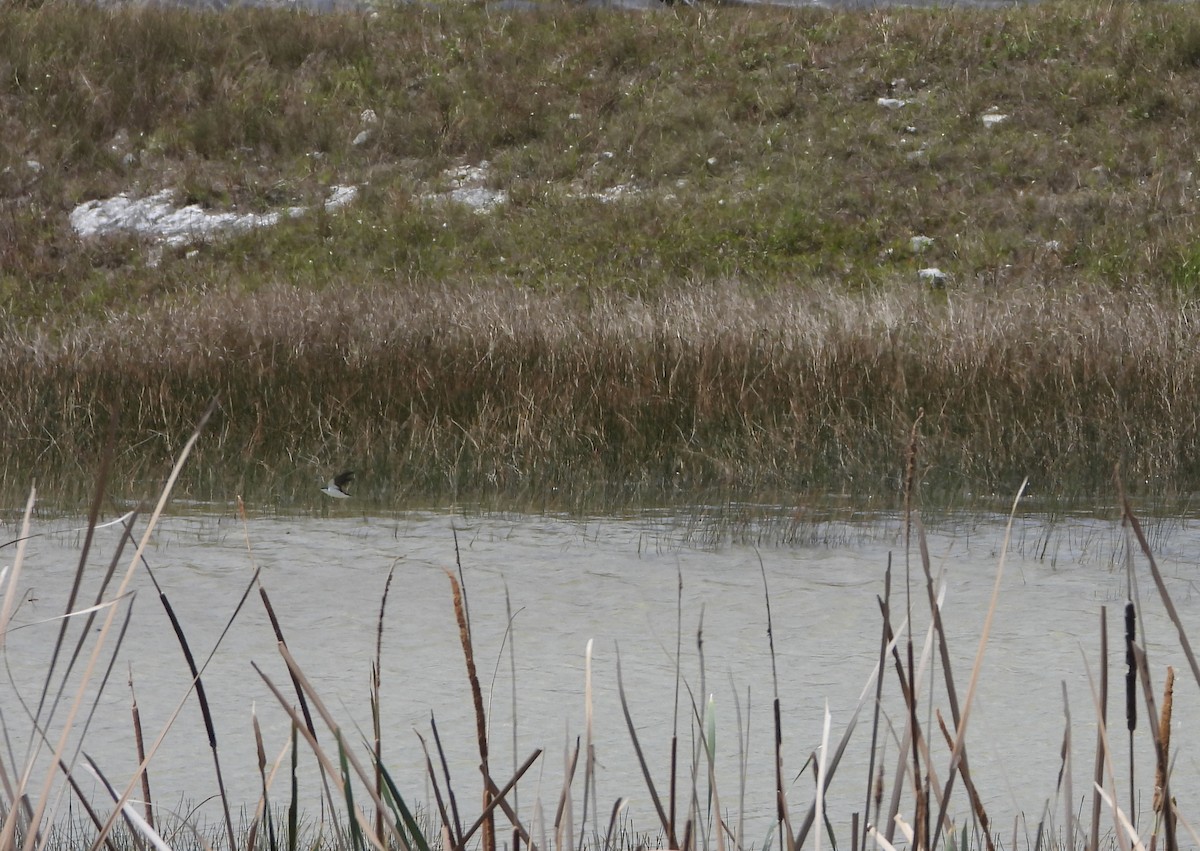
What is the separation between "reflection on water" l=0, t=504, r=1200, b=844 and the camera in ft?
7.44

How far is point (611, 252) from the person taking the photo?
43.1 feet

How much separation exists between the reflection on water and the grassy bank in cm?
84

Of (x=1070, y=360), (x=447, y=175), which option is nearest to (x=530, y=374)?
(x=1070, y=360)

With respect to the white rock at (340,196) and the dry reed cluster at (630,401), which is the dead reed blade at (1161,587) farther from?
the white rock at (340,196)

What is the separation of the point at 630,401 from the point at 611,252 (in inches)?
302

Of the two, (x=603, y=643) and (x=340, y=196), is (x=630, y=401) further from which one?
(x=340, y=196)

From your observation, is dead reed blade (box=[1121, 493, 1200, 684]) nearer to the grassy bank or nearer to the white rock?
the grassy bank

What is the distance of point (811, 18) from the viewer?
55.9ft

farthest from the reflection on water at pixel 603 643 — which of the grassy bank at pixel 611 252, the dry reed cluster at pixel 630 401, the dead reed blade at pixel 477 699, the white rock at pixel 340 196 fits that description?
A: the white rock at pixel 340 196

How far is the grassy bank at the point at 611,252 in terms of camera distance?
535 cm

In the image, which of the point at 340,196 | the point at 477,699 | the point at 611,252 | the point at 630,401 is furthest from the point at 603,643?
the point at 340,196

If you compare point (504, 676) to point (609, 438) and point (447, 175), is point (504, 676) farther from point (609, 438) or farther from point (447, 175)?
point (447, 175)

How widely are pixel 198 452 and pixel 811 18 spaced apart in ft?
44.1

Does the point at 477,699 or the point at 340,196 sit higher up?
the point at 340,196
